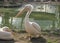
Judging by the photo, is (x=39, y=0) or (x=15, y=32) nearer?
(x=15, y=32)

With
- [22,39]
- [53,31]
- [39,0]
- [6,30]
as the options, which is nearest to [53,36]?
[53,31]

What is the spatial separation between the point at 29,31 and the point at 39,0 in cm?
2397

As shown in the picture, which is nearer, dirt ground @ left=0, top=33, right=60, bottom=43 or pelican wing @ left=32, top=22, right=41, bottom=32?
dirt ground @ left=0, top=33, right=60, bottom=43

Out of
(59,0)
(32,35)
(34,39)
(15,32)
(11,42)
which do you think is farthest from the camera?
(59,0)

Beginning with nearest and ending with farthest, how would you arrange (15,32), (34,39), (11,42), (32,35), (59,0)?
(11,42) < (34,39) < (32,35) < (15,32) < (59,0)

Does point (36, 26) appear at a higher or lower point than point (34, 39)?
higher

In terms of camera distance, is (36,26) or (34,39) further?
(36,26)

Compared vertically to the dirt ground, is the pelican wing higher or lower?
higher

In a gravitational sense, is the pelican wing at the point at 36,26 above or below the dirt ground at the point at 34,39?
above

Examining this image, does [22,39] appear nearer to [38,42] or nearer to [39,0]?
[38,42]

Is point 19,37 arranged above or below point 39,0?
above

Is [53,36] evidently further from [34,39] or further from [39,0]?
[39,0]

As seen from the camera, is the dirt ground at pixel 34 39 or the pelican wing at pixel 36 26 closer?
the dirt ground at pixel 34 39

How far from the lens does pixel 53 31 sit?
7.33 metres
